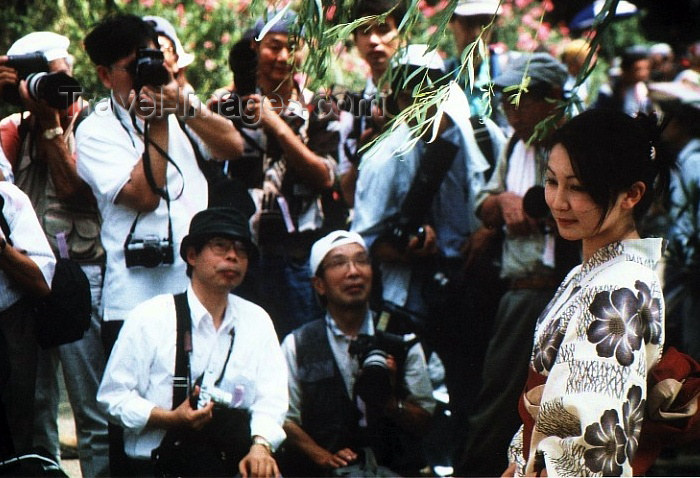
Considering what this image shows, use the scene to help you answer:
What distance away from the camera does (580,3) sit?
801 cm

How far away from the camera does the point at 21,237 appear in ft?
13.7

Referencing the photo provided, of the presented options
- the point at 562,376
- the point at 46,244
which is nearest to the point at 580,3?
the point at 46,244

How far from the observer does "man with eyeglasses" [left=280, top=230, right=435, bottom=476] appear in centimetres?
454

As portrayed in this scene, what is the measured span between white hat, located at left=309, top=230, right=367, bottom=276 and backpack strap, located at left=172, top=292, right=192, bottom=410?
64 cm

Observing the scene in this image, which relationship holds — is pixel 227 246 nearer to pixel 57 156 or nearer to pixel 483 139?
pixel 57 156

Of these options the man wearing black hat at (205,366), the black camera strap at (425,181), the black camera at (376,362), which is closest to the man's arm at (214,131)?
the man wearing black hat at (205,366)

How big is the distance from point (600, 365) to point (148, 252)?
6.98ft

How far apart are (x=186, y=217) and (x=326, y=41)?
1.44 m

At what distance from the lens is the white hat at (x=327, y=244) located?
184 inches

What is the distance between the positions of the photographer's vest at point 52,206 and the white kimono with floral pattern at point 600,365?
2.12 metres

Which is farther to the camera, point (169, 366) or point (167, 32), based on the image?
point (167, 32)

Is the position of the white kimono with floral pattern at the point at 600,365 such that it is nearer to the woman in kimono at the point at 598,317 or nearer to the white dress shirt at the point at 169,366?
the woman in kimono at the point at 598,317

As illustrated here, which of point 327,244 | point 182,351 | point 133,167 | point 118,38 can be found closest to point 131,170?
point 133,167

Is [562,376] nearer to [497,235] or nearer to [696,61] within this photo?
[497,235]
